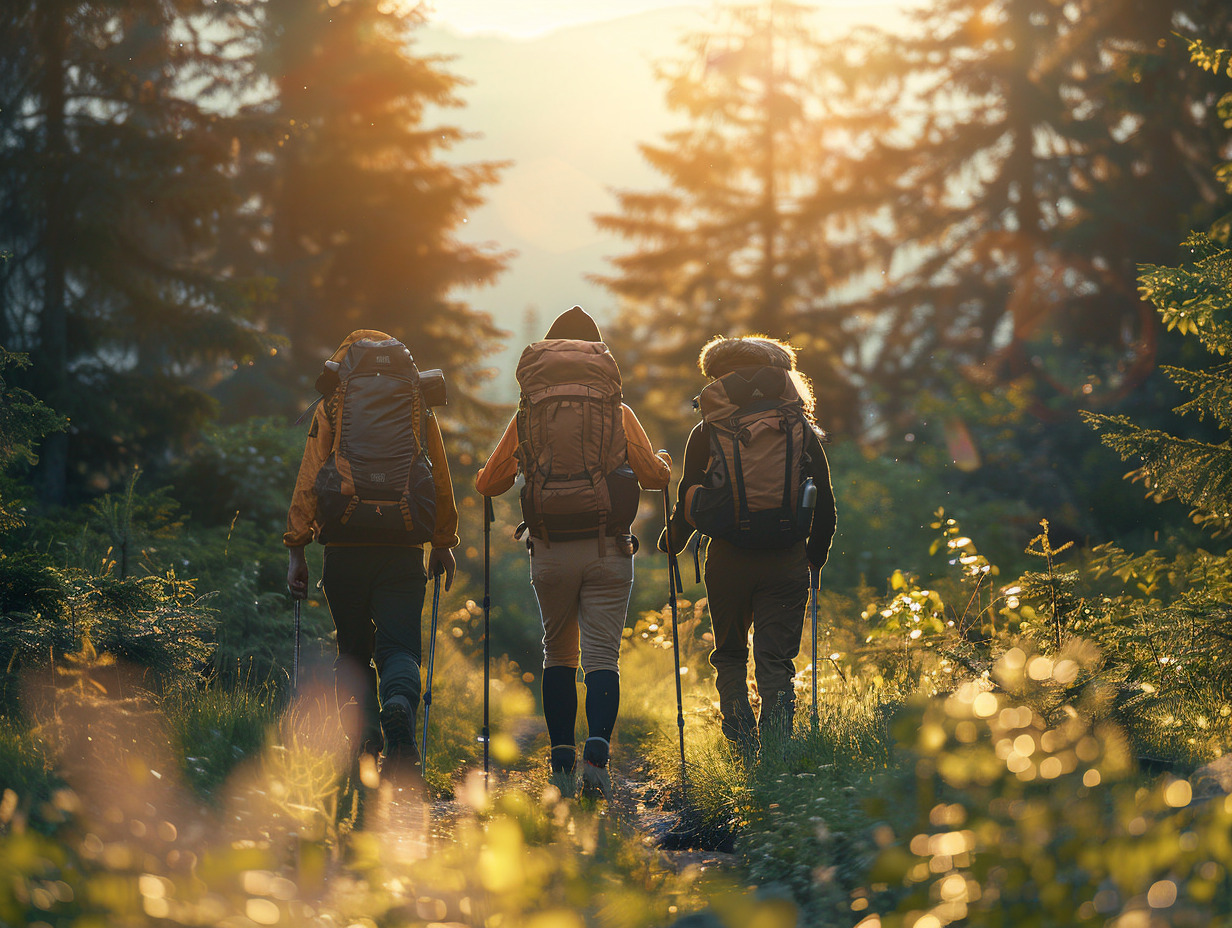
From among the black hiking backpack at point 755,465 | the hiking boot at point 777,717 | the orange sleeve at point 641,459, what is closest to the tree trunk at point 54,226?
the orange sleeve at point 641,459

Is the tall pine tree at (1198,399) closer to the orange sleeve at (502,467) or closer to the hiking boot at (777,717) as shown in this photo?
the hiking boot at (777,717)

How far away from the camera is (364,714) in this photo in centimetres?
450

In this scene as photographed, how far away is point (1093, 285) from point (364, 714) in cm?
1665

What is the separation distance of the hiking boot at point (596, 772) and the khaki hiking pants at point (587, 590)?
0.40 m

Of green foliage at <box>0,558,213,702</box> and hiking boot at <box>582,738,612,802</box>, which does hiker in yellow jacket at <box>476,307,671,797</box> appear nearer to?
hiking boot at <box>582,738,612,802</box>

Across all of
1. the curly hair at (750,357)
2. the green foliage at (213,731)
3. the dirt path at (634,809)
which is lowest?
the dirt path at (634,809)

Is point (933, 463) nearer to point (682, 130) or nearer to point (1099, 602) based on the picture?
point (682, 130)

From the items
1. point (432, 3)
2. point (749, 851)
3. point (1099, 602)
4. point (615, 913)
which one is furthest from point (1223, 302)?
point (432, 3)

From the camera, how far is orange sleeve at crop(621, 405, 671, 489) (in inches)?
191

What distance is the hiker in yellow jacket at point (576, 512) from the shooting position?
15.1ft

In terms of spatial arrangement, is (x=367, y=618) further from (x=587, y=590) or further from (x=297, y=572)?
(x=587, y=590)

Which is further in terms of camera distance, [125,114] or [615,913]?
[125,114]

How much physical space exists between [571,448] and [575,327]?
2.61ft

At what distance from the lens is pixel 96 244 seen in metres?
9.99
